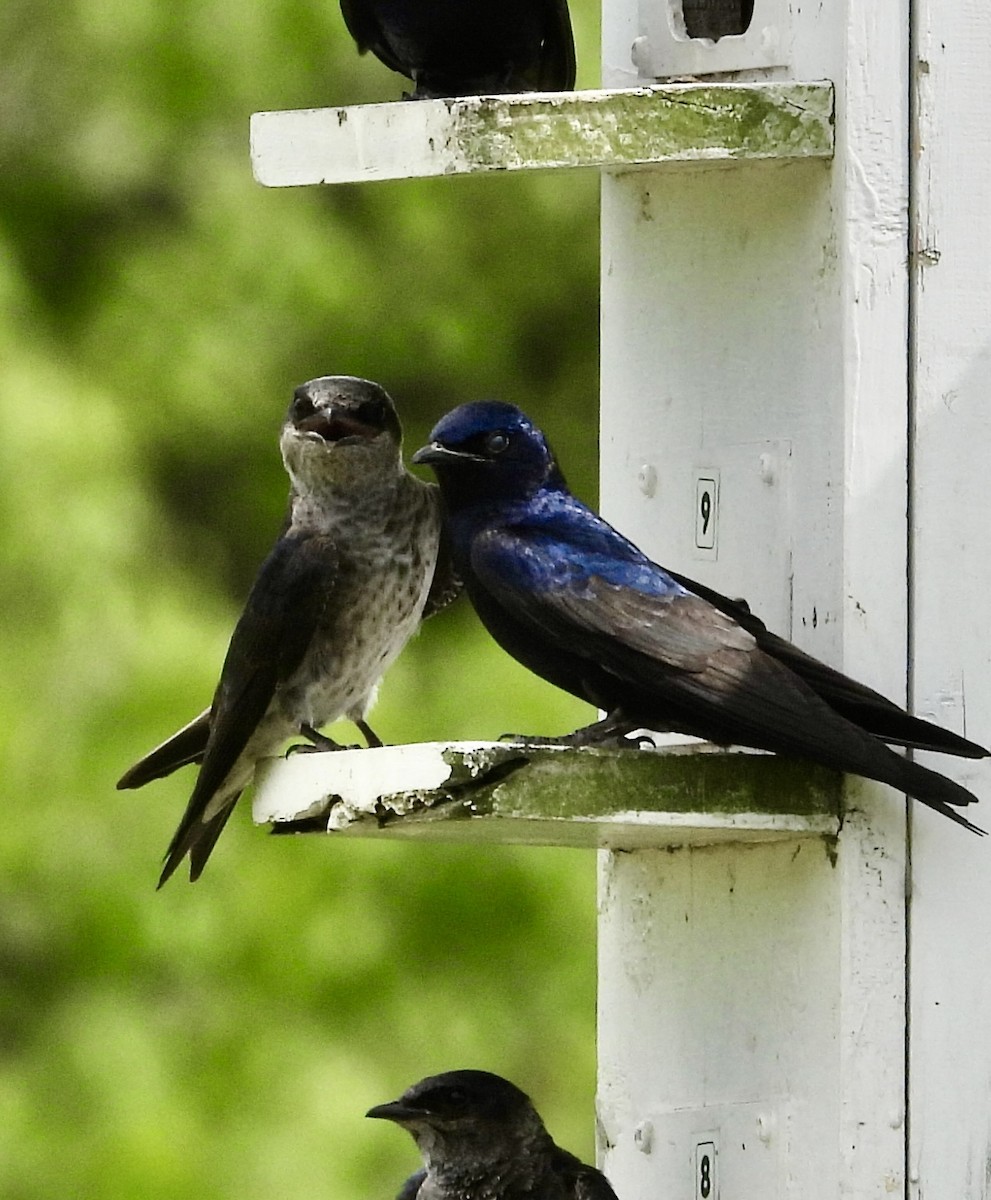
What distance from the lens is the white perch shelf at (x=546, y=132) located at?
2305mm

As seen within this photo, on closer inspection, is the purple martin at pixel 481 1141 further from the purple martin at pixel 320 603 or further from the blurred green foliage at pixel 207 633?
the blurred green foliage at pixel 207 633

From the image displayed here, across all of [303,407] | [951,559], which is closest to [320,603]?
[303,407]

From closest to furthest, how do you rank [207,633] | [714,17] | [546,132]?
[546,132]
[714,17]
[207,633]

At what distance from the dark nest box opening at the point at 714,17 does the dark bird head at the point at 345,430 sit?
461mm

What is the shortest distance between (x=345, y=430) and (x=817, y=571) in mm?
537

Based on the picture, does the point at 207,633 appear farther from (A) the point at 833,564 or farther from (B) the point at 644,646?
(B) the point at 644,646

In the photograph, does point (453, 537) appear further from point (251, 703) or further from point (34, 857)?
point (34, 857)

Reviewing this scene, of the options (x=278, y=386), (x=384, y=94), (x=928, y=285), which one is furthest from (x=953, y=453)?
(x=384, y=94)

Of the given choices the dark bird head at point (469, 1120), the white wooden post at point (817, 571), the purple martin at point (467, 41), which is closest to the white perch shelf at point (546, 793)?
the white wooden post at point (817, 571)

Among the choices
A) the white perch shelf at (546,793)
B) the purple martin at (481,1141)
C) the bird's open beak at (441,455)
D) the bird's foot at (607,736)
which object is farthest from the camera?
the purple martin at (481,1141)

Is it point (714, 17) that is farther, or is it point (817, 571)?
point (714, 17)

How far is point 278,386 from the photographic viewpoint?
6277 mm

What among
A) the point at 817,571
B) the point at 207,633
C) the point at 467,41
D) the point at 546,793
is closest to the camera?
the point at 546,793

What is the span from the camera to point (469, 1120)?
2.71 m
